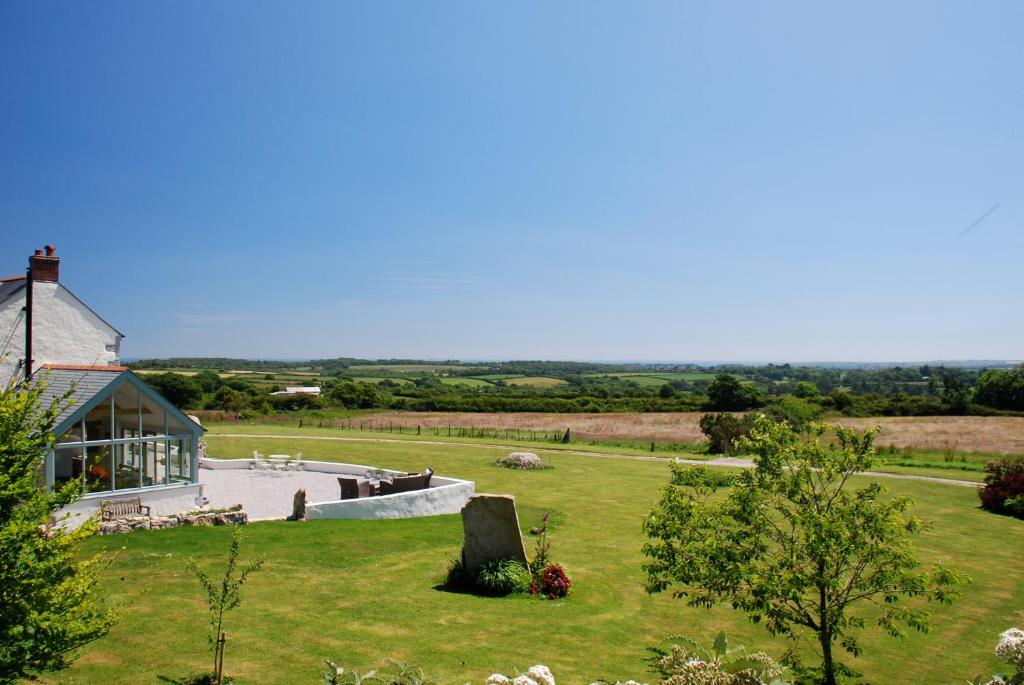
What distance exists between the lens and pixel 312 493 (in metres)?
22.6

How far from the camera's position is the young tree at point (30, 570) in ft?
18.5

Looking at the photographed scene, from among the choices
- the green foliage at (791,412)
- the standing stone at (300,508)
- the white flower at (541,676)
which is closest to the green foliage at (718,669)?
the white flower at (541,676)

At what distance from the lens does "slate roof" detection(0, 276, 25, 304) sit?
2043 cm

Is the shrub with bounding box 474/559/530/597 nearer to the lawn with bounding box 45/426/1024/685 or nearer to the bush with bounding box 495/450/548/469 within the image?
the lawn with bounding box 45/426/1024/685

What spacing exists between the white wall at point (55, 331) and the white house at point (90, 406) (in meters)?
0.03

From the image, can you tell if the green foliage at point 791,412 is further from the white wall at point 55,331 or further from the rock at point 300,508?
the white wall at point 55,331

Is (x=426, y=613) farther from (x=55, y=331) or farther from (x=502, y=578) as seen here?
(x=55, y=331)

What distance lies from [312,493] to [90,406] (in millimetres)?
8006

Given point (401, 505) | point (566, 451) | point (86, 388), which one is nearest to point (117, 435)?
point (86, 388)

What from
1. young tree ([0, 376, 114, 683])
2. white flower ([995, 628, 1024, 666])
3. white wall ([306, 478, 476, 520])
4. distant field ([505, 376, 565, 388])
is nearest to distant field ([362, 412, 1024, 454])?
white wall ([306, 478, 476, 520])

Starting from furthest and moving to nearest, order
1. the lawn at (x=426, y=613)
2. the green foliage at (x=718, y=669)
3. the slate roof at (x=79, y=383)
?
the slate roof at (x=79, y=383) < the lawn at (x=426, y=613) < the green foliage at (x=718, y=669)

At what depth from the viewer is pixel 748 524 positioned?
27.5 ft

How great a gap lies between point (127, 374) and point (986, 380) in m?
99.1

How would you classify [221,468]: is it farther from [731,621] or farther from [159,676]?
[731,621]
